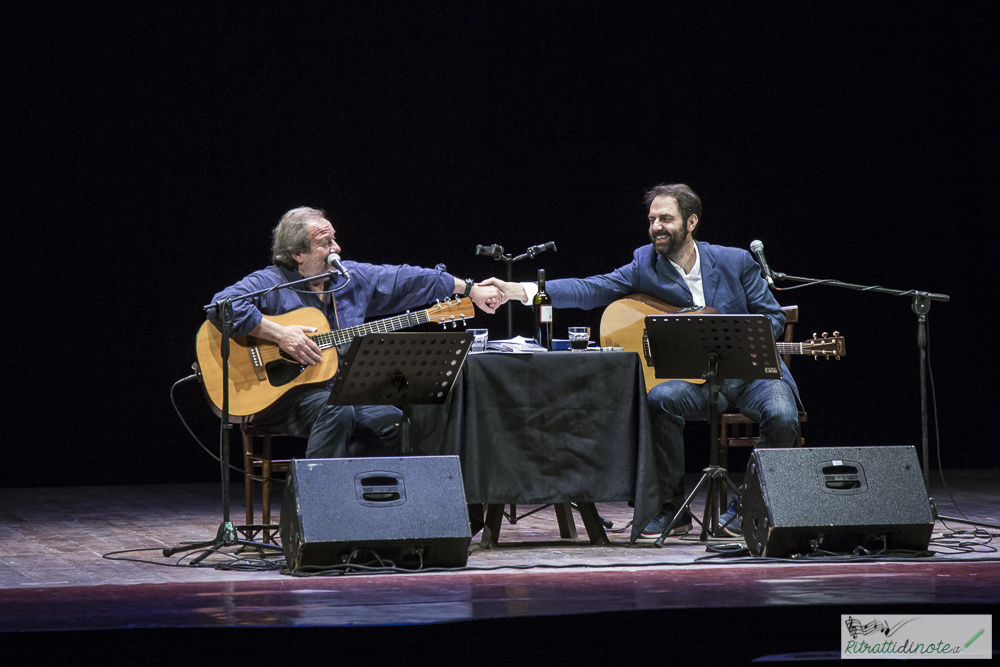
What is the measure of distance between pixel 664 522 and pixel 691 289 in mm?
1050

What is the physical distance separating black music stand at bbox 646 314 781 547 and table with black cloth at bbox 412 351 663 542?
0.13m

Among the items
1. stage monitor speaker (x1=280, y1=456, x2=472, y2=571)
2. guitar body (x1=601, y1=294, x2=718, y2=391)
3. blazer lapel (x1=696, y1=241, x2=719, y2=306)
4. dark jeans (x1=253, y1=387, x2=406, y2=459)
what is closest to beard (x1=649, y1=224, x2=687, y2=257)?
blazer lapel (x1=696, y1=241, x2=719, y2=306)

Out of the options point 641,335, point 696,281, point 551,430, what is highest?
point 696,281

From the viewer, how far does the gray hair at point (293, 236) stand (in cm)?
439

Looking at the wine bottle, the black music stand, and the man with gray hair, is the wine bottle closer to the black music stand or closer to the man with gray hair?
the man with gray hair

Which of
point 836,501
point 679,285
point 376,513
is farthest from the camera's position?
point 679,285

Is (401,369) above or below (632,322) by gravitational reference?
below

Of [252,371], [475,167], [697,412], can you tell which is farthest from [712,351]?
[475,167]

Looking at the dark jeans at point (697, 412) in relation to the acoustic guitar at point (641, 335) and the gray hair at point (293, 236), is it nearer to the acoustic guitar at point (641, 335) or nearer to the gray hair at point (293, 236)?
the acoustic guitar at point (641, 335)

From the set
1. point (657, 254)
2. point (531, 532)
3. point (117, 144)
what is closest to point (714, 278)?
point (657, 254)

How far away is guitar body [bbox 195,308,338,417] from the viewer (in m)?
4.11

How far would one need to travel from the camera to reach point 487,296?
4391 millimetres

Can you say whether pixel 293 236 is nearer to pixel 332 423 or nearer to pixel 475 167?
pixel 332 423
